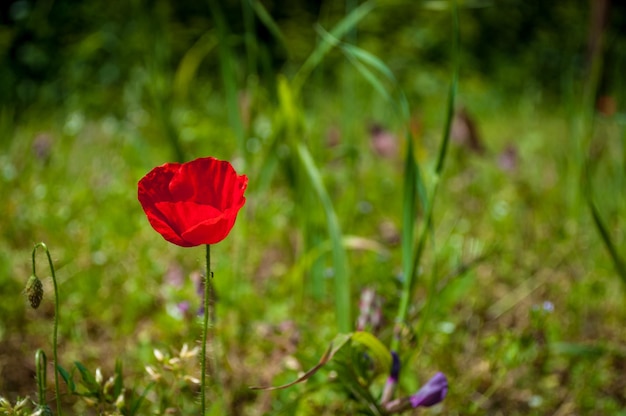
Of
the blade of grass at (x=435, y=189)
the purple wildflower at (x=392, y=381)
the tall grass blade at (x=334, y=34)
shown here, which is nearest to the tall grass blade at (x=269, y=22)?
the tall grass blade at (x=334, y=34)

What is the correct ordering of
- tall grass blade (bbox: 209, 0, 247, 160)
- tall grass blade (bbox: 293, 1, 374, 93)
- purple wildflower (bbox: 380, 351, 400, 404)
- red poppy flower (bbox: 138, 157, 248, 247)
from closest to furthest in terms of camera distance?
1. red poppy flower (bbox: 138, 157, 248, 247)
2. purple wildflower (bbox: 380, 351, 400, 404)
3. tall grass blade (bbox: 293, 1, 374, 93)
4. tall grass blade (bbox: 209, 0, 247, 160)

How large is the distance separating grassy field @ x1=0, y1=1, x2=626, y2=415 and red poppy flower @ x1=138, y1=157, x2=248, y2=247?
97 millimetres

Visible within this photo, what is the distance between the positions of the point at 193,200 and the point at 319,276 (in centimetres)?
83

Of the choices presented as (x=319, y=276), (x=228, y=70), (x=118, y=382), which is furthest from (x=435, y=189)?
(x=228, y=70)

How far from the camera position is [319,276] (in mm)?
1616

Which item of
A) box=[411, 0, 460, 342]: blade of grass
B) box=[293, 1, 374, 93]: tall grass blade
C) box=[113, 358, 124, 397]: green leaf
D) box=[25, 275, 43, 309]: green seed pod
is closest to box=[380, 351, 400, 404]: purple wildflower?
box=[411, 0, 460, 342]: blade of grass

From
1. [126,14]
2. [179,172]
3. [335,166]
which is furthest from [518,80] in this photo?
[179,172]

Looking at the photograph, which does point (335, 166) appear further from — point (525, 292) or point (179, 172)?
point (179, 172)

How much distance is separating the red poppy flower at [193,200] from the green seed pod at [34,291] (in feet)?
0.52

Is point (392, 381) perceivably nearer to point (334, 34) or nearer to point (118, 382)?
point (118, 382)

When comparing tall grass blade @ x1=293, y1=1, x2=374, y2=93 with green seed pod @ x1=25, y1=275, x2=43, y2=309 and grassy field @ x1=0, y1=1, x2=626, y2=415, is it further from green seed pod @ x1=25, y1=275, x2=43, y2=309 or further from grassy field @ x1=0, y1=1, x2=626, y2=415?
green seed pod @ x1=25, y1=275, x2=43, y2=309

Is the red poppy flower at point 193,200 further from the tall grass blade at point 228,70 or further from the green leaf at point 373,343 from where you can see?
the tall grass blade at point 228,70

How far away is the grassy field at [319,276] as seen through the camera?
1.23m

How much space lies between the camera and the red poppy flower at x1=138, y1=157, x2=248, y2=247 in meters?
0.76
